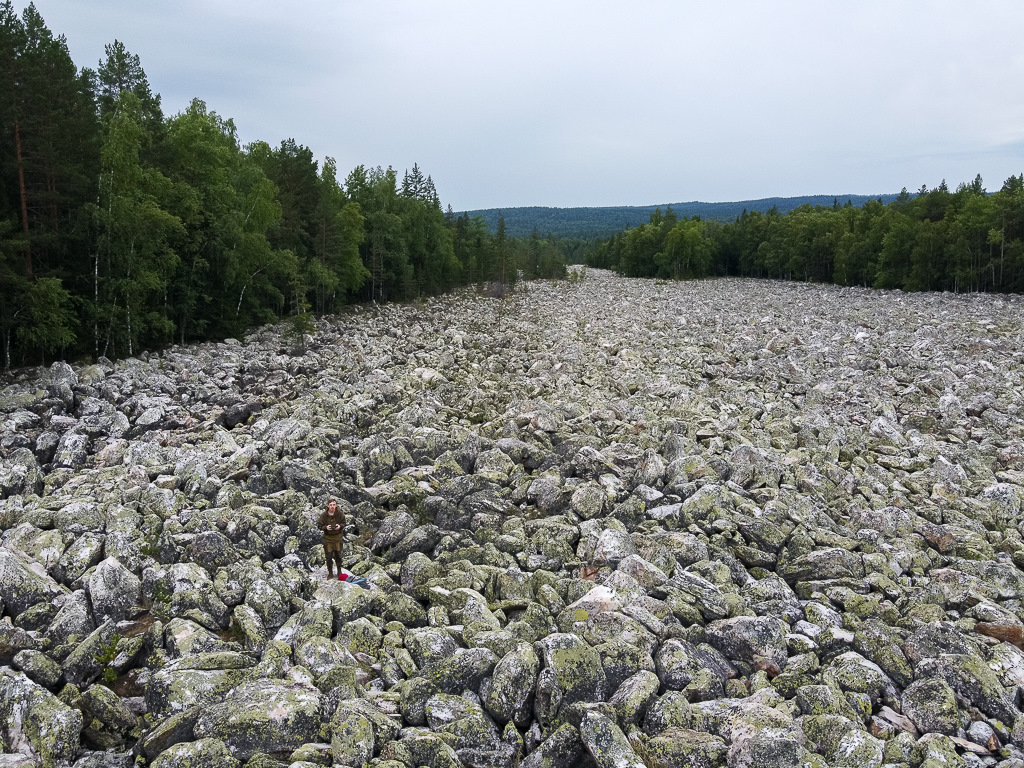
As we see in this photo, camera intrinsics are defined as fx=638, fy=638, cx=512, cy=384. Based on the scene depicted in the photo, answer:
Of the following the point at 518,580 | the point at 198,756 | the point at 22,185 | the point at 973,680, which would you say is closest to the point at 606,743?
the point at 518,580

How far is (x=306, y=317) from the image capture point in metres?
37.3

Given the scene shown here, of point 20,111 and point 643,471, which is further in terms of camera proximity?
point 20,111

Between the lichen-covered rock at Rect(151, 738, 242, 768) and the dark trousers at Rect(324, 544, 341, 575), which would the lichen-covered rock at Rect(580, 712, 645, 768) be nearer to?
the lichen-covered rock at Rect(151, 738, 242, 768)

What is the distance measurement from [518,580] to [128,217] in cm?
2557

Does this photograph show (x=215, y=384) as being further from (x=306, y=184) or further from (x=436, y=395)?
(x=306, y=184)

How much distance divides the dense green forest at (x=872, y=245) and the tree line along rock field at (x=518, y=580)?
61.6m

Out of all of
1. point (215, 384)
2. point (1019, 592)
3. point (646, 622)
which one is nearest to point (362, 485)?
point (646, 622)

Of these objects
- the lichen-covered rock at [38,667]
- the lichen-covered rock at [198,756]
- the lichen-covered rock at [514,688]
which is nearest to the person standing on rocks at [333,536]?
the lichen-covered rock at [38,667]

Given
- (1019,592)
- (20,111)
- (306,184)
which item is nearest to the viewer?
(1019,592)

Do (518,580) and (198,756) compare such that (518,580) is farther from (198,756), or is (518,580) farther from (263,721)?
(198,756)

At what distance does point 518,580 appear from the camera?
10.4 metres

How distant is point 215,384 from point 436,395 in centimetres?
1005

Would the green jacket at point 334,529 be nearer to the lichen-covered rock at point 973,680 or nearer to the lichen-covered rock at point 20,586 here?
the lichen-covered rock at point 20,586

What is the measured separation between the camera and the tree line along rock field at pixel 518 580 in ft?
23.4
